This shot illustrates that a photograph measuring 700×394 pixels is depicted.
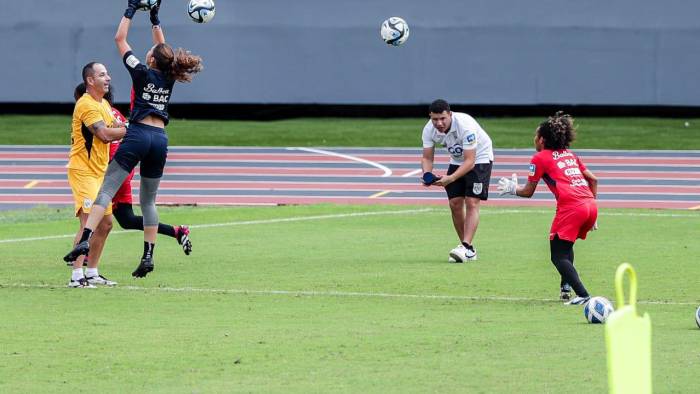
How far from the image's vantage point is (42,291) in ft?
37.5

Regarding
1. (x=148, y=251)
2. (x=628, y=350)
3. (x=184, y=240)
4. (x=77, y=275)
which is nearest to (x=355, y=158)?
(x=184, y=240)

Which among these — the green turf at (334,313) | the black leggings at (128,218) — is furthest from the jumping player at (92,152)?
the black leggings at (128,218)

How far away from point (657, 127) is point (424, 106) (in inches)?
245

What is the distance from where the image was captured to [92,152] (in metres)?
12.2

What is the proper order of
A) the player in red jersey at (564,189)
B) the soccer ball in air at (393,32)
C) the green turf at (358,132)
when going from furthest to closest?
the green turf at (358,132), the soccer ball in air at (393,32), the player in red jersey at (564,189)

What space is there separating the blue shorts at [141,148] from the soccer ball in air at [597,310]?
4.00 meters

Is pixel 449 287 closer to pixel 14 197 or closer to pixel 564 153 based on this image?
pixel 564 153

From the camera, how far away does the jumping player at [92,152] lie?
11.8 m

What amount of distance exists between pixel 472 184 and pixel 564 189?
353 cm

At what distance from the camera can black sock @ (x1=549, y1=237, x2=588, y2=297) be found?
10539mm

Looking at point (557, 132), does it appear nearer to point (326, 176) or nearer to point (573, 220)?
point (573, 220)

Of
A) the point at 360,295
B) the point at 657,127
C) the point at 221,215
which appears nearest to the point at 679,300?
the point at 360,295

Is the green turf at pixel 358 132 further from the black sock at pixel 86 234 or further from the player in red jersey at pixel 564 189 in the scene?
the black sock at pixel 86 234

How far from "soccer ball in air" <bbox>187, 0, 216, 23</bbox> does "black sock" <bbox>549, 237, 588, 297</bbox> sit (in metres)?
6.59
